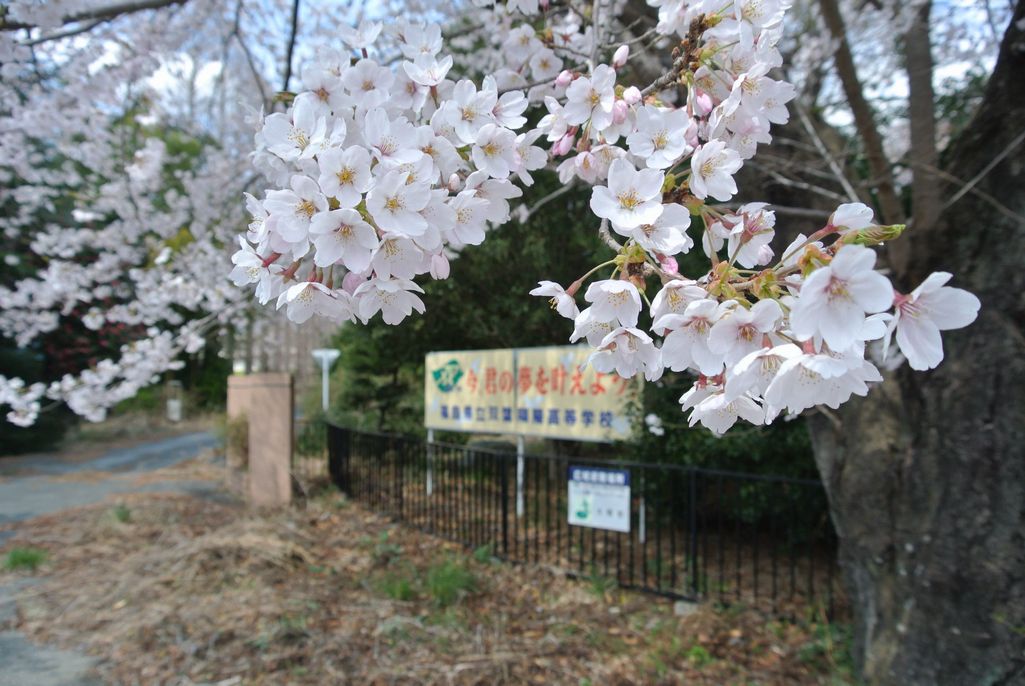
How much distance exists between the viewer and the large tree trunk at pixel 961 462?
93.6 inches

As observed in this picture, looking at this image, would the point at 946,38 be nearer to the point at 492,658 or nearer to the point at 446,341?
the point at 492,658

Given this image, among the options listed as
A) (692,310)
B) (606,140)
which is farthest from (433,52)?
(692,310)

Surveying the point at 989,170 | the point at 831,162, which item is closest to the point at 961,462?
the point at 989,170

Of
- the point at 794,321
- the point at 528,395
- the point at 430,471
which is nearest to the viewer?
the point at 794,321

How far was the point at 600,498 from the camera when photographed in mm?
4797

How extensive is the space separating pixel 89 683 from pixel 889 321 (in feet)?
13.5

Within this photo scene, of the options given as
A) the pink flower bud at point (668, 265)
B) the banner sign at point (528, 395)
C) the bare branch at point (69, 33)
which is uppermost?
the bare branch at point (69, 33)

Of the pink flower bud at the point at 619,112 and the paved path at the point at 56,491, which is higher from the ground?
the pink flower bud at the point at 619,112

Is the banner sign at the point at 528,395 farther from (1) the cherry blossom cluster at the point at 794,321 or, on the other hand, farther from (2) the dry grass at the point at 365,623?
(1) the cherry blossom cluster at the point at 794,321

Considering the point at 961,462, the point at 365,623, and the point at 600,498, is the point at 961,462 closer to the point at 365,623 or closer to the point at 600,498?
the point at 600,498

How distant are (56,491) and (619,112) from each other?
9260 mm

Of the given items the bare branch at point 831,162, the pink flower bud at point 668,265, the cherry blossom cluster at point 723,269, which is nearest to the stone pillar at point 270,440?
the bare branch at point 831,162

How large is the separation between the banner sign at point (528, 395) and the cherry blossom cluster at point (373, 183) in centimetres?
395

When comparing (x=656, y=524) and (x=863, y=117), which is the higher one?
(x=863, y=117)
